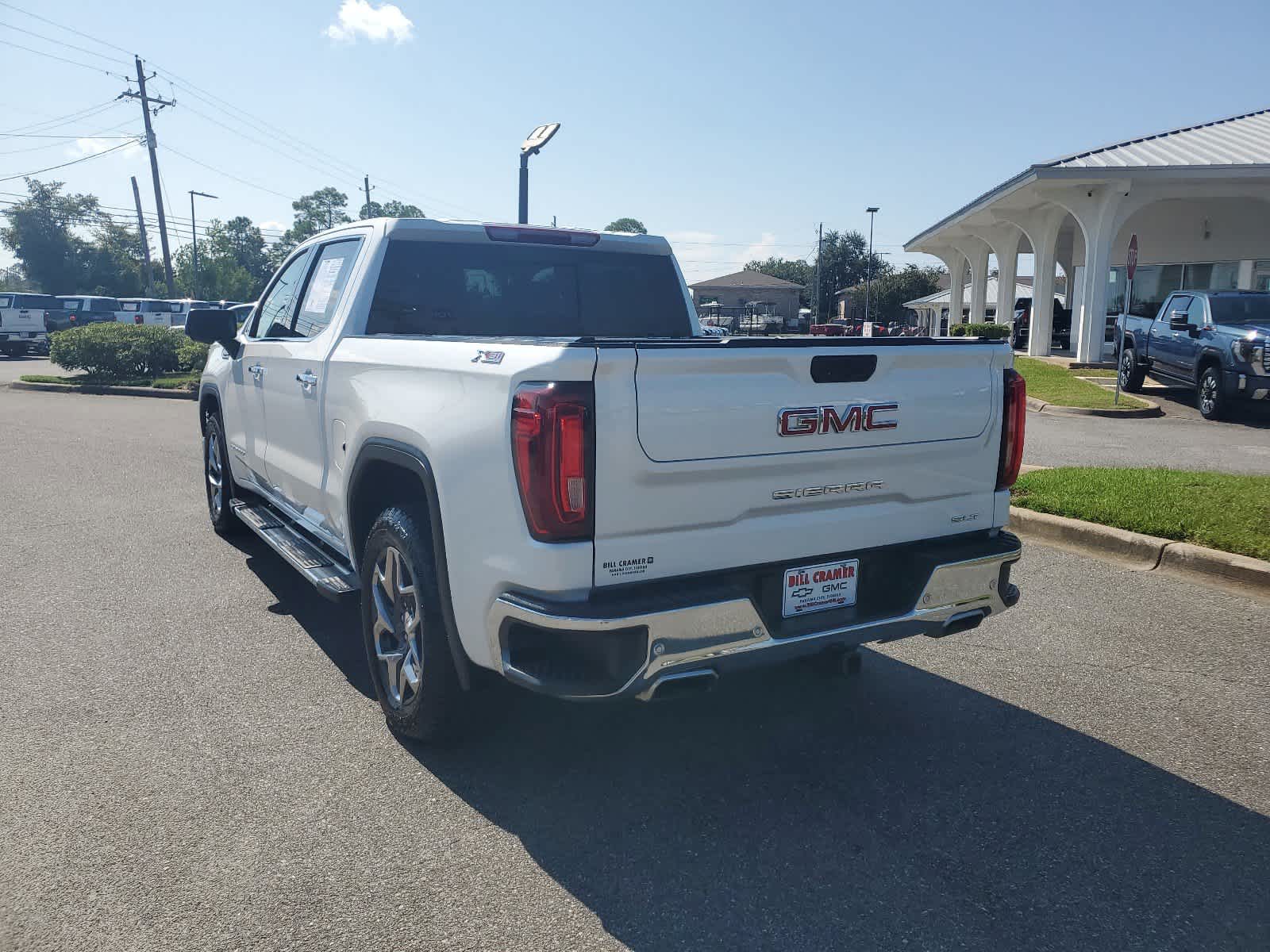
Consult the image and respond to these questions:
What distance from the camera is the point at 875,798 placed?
343 cm

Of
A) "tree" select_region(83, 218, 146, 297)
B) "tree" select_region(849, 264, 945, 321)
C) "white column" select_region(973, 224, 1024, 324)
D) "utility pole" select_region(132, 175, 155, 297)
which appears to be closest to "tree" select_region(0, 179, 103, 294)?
"tree" select_region(83, 218, 146, 297)

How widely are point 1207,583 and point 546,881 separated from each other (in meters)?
4.91

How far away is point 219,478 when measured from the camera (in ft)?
23.3

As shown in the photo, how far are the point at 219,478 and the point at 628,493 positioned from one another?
511 cm

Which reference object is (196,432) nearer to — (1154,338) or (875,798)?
(875,798)

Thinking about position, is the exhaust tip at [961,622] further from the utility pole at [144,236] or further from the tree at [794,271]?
the tree at [794,271]

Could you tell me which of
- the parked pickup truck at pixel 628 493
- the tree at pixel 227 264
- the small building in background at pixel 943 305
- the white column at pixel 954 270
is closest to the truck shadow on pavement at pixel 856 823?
the parked pickup truck at pixel 628 493

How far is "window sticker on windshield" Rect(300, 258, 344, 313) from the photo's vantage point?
16.2ft

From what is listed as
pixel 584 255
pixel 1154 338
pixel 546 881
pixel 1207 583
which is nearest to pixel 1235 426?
pixel 1154 338

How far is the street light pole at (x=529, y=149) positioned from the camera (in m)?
12.5

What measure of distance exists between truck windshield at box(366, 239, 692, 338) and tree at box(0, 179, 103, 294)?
90071 millimetres

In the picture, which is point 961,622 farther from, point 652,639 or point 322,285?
point 322,285

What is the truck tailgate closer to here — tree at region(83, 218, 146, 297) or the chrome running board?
the chrome running board

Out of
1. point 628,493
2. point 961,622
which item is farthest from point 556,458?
→ point 961,622
